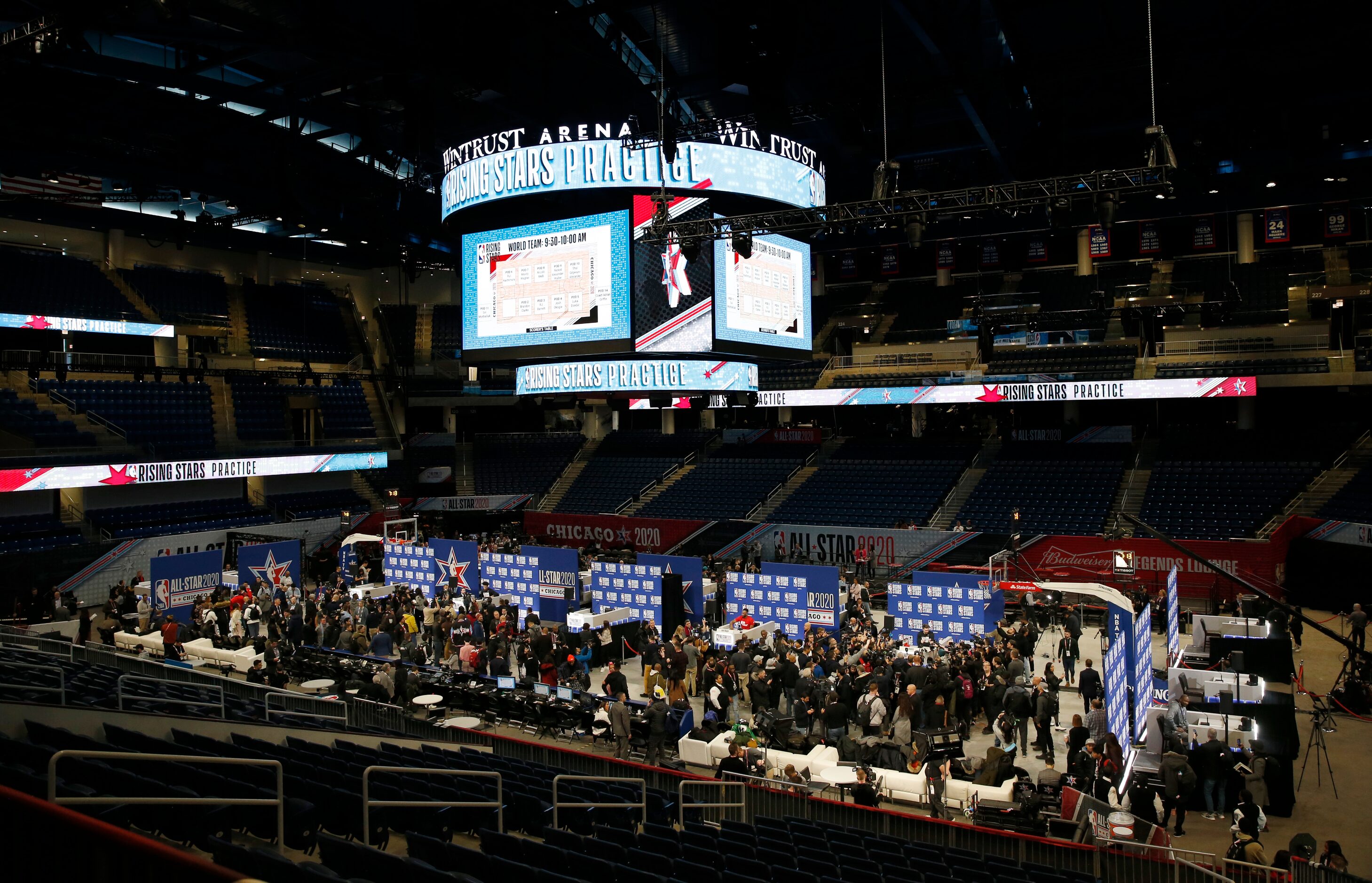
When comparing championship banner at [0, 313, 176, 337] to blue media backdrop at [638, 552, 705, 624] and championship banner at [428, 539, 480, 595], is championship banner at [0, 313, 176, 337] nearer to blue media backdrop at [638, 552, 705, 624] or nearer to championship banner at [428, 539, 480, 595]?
championship banner at [428, 539, 480, 595]

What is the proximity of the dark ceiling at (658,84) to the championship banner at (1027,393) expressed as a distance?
6341 millimetres

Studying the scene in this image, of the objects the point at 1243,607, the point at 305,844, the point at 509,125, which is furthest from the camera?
the point at 509,125

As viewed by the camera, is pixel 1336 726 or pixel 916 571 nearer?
pixel 1336 726

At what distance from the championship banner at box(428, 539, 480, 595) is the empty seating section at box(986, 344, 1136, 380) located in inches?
819

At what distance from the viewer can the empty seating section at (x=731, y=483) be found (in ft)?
114

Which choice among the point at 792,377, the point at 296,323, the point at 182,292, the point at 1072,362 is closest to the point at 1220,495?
the point at 1072,362

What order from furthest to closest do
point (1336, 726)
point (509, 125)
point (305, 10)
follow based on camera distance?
point (509, 125) → point (305, 10) → point (1336, 726)

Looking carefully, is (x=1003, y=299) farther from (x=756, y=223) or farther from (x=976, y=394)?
(x=756, y=223)

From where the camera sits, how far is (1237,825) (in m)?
10.9

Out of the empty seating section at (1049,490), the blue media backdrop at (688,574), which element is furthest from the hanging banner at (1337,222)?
the blue media backdrop at (688,574)

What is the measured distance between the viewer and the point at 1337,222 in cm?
3238

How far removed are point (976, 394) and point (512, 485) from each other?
66.2 ft

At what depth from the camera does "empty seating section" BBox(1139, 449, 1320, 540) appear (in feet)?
87.1

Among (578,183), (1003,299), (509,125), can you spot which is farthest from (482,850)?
(1003,299)
